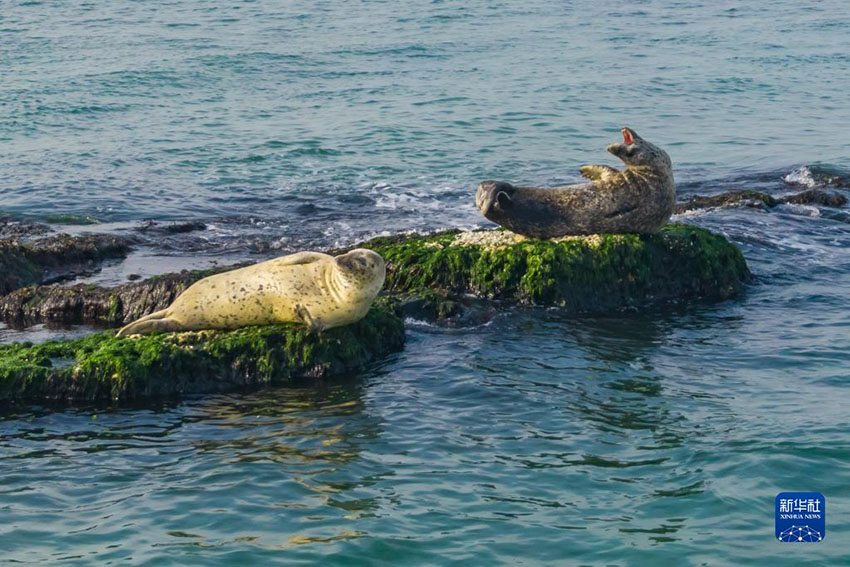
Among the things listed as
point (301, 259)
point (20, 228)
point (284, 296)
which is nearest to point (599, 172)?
point (301, 259)

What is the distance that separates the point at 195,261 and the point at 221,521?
6426mm

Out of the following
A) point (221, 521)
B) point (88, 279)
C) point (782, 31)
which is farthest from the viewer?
point (782, 31)

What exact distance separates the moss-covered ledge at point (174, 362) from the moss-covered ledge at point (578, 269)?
5.68 ft

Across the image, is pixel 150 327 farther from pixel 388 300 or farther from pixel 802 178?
pixel 802 178

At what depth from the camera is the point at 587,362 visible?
961cm

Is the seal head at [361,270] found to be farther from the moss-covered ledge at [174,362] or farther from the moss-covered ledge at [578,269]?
the moss-covered ledge at [578,269]

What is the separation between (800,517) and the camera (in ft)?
22.3

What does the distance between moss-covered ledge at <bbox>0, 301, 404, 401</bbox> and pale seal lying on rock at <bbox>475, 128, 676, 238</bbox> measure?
8.68ft

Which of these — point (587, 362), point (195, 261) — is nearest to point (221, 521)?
point (587, 362)

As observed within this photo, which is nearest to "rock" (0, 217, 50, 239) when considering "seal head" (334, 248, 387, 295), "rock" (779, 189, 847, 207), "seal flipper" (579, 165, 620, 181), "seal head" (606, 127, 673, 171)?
"seal head" (334, 248, 387, 295)

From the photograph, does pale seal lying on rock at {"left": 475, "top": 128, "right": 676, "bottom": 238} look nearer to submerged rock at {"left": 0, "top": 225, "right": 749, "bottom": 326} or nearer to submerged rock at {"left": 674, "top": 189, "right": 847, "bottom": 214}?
submerged rock at {"left": 0, "top": 225, "right": 749, "bottom": 326}

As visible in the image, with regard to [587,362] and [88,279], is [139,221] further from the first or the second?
[587,362]

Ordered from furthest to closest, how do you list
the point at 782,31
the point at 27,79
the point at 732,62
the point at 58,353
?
the point at 782,31 < the point at 732,62 < the point at 27,79 < the point at 58,353

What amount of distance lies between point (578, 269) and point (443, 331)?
1.49 metres
